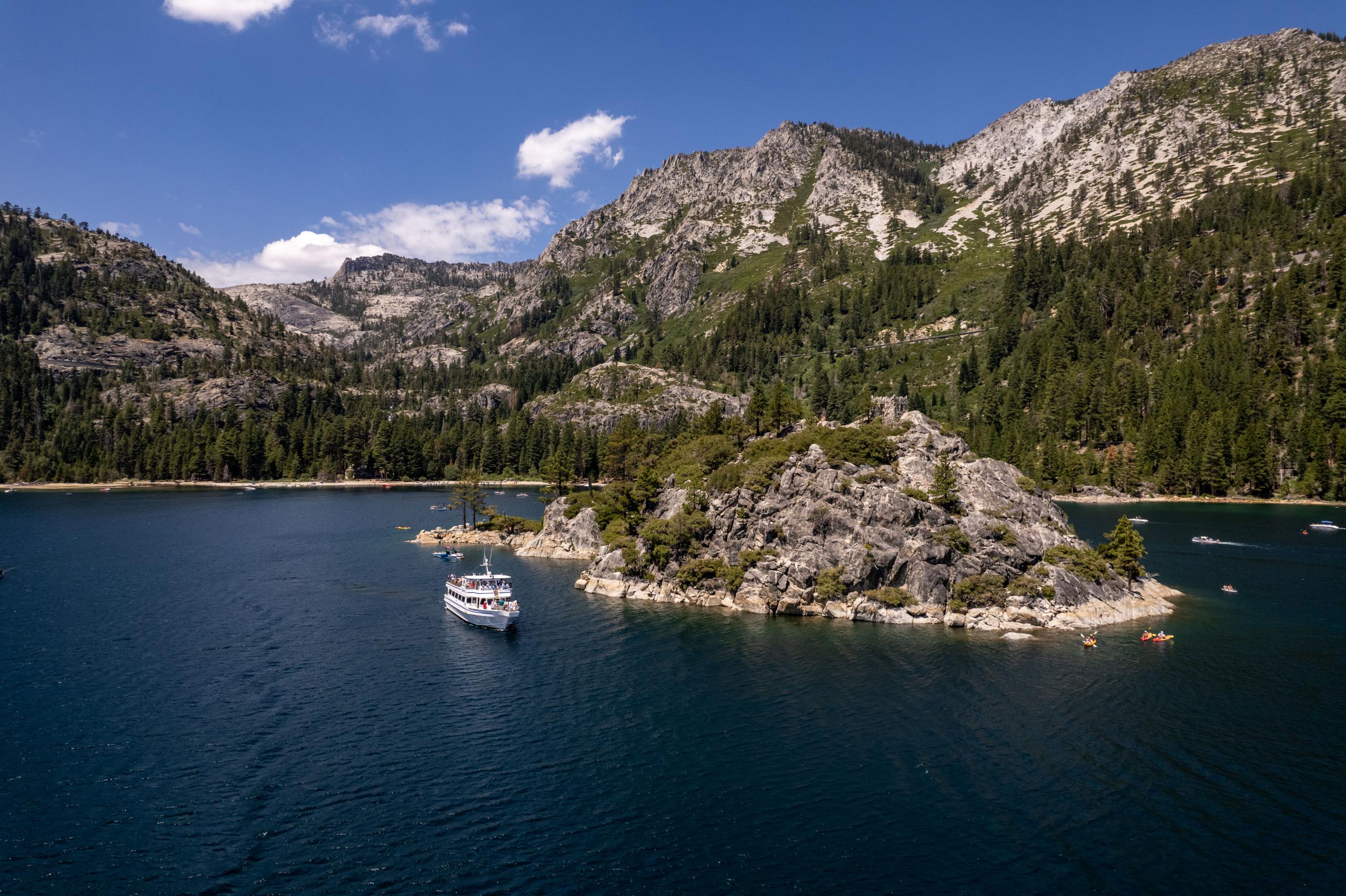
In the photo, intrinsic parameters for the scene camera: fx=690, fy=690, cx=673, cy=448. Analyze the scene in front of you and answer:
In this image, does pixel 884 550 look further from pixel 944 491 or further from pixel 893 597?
pixel 944 491

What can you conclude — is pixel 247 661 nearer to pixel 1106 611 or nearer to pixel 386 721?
pixel 386 721

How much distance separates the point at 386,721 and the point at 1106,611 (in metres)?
86.7

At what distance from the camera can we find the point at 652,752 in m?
53.7

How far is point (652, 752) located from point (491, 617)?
3905 cm

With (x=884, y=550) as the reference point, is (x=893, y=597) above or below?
below

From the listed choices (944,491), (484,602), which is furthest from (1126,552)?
(484,602)

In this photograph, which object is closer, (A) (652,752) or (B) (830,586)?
(A) (652,752)

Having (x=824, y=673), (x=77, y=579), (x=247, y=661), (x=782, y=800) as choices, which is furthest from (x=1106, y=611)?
(x=77, y=579)

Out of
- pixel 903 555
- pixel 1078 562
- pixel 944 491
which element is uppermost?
pixel 944 491

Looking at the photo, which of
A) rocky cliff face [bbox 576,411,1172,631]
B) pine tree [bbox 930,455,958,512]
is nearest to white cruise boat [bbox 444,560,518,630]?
rocky cliff face [bbox 576,411,1172,631]

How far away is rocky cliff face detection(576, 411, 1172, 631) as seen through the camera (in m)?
89.7

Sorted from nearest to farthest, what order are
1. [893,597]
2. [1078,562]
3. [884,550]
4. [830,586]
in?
[893,597] → [830,586] → [884,550] → [1078,562]

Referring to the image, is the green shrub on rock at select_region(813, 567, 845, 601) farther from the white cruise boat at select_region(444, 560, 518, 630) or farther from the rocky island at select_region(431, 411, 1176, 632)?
the white cruise boat at select_region(444, 560, 518, 630)

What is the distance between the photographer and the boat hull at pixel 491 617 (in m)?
85.8
